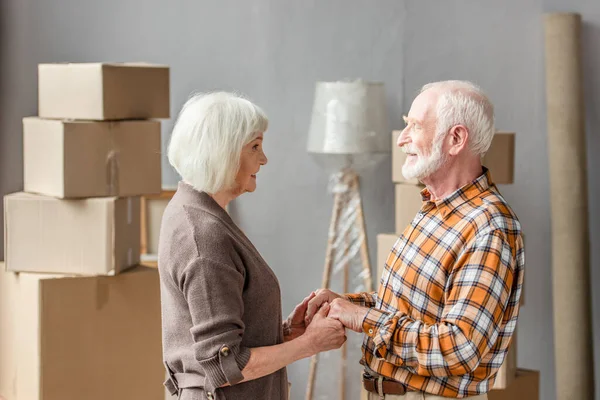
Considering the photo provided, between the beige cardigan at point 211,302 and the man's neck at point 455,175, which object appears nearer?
the beige cardigan at point 211,302

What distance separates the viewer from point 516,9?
3773 mm

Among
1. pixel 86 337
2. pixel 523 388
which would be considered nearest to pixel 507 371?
pixel 523 388

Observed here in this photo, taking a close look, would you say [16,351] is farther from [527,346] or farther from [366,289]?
[527,346]

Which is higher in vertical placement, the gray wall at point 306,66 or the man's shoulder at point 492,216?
the gray wall at point 306,66

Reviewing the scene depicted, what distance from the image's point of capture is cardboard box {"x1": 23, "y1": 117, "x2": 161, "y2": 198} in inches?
131

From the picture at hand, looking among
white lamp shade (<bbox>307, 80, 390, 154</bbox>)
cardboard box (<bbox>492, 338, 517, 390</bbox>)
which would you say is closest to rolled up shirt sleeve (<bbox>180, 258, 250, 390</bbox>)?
cardboard box (<bbox>492, 338, 517, 390</bbox>)

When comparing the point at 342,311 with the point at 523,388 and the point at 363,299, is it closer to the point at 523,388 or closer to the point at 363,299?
the point at 363,299

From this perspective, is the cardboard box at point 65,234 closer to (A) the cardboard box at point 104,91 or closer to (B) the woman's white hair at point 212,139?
(A) the cardboard box at point 104,91

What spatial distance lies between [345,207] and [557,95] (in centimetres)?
106

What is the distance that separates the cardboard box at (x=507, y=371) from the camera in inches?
132

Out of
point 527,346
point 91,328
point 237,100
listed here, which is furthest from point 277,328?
point 527,346

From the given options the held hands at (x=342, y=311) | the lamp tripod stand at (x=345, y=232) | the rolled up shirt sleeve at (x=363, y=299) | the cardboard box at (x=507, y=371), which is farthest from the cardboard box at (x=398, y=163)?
the held hands at (x=342, y=311)

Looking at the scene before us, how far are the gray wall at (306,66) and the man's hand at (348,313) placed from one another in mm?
1922

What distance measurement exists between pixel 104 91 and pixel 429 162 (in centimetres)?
165
